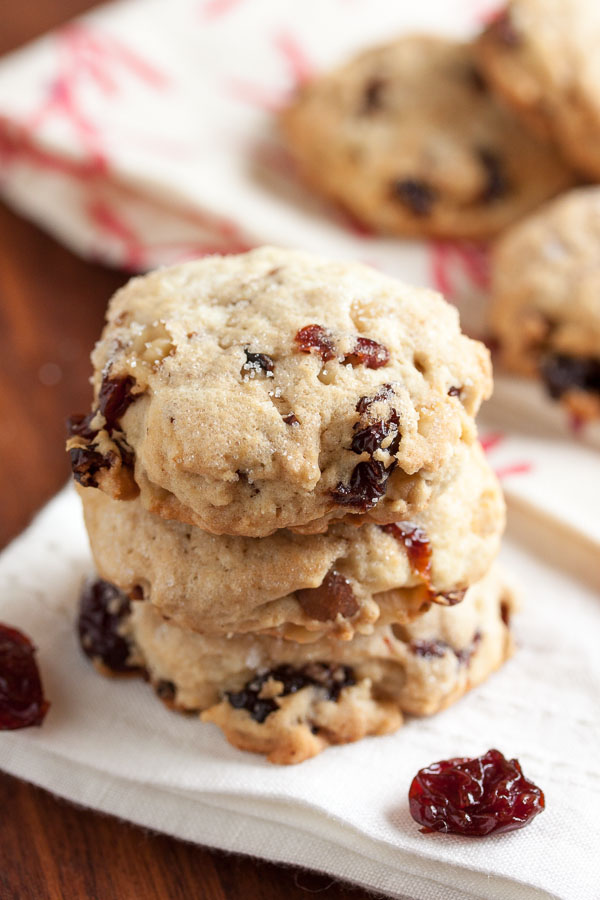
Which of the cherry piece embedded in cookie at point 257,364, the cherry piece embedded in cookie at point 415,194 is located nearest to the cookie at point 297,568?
the cherry piece embedded in cookie at point 257,364

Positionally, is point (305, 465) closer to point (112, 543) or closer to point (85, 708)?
point (112, 543)

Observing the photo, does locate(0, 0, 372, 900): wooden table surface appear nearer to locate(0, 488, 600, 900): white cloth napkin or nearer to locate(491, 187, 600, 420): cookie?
locate(0, 488, 600, 900): white cloth napkin

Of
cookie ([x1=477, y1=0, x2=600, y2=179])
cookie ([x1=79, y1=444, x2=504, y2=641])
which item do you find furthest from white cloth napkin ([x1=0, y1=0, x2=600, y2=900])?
cookie ([x1=477, y1=0, x2=600, y2=179])

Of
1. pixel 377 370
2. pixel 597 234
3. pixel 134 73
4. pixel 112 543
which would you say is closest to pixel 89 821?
pixel 112 543

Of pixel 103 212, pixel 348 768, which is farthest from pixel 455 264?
pixel 348 768

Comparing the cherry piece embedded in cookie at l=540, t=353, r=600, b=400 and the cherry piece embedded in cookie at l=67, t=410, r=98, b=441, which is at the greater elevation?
the cherry piece embedded in cookie at l=67, t=410, r=98, b=441

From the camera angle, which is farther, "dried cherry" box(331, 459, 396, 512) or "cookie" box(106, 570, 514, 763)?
"cookie" box(106, 570, 514, 763)

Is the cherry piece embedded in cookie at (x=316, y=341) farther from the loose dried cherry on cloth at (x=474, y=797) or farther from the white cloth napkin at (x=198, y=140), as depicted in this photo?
the white cloth napkin at (x=198, y=140)
